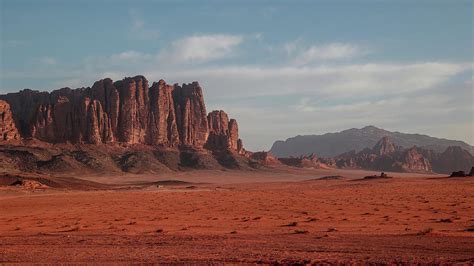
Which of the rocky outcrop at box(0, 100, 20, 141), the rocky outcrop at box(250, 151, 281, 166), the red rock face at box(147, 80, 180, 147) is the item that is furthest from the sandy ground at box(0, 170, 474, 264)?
the rocky outcrop at box(250, 151, 281, 166)

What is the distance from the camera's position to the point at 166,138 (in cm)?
14188

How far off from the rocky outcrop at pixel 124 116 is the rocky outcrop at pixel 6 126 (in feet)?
0.78

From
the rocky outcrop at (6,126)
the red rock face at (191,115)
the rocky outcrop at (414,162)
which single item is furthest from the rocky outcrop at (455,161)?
the rocky outcrop at (6,126)

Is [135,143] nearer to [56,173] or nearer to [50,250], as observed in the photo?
[56,173]

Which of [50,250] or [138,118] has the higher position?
[138,118]

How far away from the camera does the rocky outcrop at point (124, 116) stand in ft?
408

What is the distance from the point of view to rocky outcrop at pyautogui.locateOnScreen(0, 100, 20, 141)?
11406 centimetres

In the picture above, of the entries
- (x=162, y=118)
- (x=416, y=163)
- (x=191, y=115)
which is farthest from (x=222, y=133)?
(x=416, y=163)

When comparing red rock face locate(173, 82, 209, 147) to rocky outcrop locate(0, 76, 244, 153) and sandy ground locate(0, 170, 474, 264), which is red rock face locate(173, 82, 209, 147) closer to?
rocky outcrop locate(0, 76, 244, 153)

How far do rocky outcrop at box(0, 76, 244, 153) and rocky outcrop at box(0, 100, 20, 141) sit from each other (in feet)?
0.78

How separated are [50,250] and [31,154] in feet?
327

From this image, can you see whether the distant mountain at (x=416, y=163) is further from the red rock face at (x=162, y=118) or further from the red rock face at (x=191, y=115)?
the red rock face at (x=162, y=118)

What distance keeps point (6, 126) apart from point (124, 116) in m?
29.3

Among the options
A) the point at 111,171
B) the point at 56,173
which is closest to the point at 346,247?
the point at 56,173
